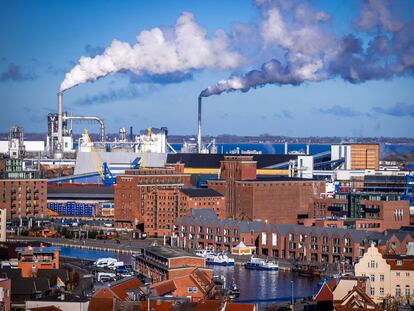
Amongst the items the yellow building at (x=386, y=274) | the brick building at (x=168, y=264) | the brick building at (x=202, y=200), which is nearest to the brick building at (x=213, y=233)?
the brick building at (x=202, y=200)

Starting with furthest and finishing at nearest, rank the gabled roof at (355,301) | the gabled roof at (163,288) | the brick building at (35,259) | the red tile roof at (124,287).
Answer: the brick building at (35,259)
the gabled roof at (163,288)
the red tile roof at (124,287)
the gabled roof at (355,301)

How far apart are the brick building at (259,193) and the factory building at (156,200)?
47 cm

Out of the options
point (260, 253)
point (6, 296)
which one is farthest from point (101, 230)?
point (6, 296)

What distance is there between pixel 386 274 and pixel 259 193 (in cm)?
1527

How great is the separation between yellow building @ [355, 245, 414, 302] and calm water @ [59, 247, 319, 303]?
2268 mm

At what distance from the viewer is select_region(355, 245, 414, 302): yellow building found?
21.4 m

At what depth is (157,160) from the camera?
54125 mm

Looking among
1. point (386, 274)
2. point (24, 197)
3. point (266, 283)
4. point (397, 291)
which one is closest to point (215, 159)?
point (24, 197)

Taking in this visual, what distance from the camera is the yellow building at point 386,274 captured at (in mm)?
21406

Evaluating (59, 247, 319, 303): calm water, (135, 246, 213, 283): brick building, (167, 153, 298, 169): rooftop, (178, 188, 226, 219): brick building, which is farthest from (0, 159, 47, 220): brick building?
(135, 246, 213, 283): brick building

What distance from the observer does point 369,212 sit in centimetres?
3438

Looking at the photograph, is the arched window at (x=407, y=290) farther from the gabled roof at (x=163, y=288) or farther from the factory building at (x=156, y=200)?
the factory building at (x=156, y=200)

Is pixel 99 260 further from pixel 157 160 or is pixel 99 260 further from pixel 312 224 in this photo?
pixel 157 160

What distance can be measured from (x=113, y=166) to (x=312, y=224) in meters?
21.2
